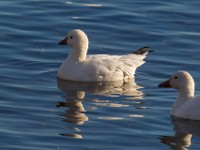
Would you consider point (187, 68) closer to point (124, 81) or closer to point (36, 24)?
point (124, 81)

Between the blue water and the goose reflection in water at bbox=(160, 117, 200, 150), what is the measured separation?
1 centimetres

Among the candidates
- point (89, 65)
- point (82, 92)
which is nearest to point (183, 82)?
point (82, 92)

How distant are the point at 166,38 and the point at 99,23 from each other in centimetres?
171

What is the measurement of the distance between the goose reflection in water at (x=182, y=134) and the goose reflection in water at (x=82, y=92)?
1346 mm

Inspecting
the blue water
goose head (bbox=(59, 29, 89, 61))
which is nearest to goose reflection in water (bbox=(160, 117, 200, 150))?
the blue water

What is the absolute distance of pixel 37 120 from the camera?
14867 millimetres

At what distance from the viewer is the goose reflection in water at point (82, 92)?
15369mm

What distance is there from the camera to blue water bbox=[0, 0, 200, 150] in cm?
1423

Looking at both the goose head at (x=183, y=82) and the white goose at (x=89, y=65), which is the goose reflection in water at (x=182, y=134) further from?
the white goose at (x=89, y=65)

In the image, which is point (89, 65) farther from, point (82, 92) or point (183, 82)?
point (183, 82)

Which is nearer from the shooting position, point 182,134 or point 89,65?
point 182,134

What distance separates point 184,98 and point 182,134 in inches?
44.3

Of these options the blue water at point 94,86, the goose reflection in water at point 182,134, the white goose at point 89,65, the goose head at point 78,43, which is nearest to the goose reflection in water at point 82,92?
the blue water at point 94,86

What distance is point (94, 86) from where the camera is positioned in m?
17.4
